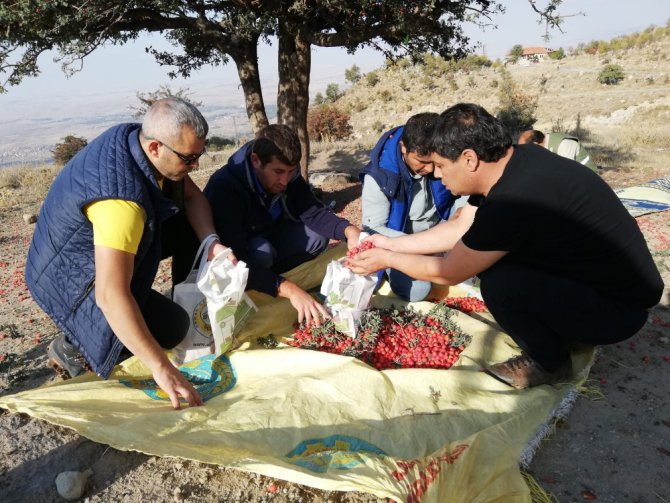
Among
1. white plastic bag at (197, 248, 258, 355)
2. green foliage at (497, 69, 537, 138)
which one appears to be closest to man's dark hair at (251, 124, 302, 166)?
white plastic bag at (197, 248, 258, 355)

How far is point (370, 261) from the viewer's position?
323cm

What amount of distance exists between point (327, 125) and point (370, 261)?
79.9ft

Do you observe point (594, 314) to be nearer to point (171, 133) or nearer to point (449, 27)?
point (171, 133)

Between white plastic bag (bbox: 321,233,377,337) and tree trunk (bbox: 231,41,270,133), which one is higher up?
tree trunk (bbox: 231,41,270,133)

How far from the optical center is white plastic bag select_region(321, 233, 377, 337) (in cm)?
321

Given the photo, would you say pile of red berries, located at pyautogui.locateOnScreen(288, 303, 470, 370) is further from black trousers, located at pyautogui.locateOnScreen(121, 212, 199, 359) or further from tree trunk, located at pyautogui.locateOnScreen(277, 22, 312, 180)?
tree trunk, located at pyautogui.locateOnScreen(277, 22, 312, 180)

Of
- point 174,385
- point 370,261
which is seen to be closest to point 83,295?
point 174,385

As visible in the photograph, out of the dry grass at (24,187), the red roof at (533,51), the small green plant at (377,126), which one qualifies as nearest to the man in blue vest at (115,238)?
the dry grass at (24,187)

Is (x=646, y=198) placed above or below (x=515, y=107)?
below

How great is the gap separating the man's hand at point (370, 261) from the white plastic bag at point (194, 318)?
3.05ft

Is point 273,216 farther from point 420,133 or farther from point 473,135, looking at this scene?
point 473,135

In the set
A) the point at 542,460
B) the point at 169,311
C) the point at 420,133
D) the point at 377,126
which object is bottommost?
the point at 377,126

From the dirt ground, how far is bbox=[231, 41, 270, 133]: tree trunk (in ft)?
20.2

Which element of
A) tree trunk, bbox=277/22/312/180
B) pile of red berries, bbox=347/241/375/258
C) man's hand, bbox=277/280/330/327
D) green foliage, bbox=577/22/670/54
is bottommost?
man's hand, bbox=277/280/330/327
